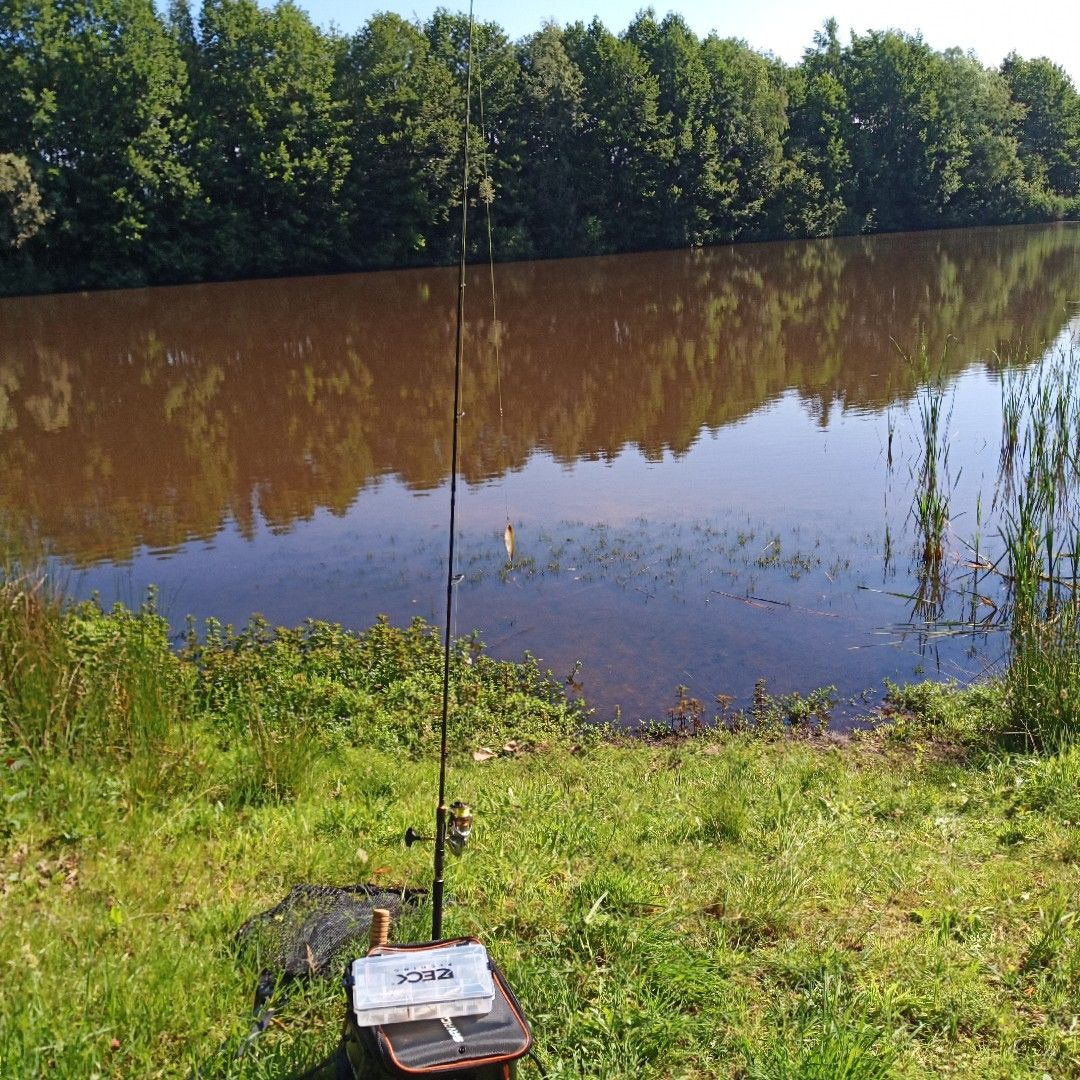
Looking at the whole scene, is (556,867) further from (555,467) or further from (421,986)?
(555,467)

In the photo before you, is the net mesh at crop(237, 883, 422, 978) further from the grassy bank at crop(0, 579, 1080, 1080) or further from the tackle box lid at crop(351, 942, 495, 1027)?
the tackle box lid at crop(351, 942, 495, 1027)

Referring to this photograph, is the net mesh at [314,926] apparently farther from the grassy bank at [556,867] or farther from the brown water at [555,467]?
the brown water at [555,467]

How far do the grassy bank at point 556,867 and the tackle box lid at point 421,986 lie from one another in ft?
1.67

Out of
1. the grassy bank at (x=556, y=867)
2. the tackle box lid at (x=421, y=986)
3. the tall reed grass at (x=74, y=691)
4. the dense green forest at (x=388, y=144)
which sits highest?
the dense green forest at (x=388, y=144)

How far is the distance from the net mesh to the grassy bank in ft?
0.25

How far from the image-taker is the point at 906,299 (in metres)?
27.8

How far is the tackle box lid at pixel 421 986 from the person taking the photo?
269 centimetres

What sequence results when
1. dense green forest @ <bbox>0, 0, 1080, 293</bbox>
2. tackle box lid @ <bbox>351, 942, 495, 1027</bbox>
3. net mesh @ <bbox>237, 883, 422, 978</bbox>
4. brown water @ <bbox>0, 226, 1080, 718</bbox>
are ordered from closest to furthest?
tackle box lid @ <bbox>351, 942, 495, 1027</bbox> < net mesh @ <bbox>237, 883, 422, 978</bbox> < brown water @ <bbox>0, 226, 1080, 718</bbox> < dense green forest @ <bbox>0, 0, 1080, 293</bbox>

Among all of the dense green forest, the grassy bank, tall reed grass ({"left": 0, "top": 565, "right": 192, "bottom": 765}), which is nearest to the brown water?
the grassy bank

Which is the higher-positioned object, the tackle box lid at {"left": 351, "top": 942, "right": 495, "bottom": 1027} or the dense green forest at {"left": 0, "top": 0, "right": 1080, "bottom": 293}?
the dense green forest at {"left": 0, "top": 0, "right": 1080, "bottom": 293}

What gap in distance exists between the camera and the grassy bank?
3.24 metres

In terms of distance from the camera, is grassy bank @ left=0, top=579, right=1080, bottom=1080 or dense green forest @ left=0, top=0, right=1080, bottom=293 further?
dense green forest @ left=0, top=0, right=1080, bottom=293

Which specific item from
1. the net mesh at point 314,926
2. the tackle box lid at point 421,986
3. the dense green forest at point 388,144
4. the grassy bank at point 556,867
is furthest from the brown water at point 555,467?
the dense green forest at point 388,144

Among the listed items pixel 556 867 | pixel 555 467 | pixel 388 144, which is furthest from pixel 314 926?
pixel 388 144
